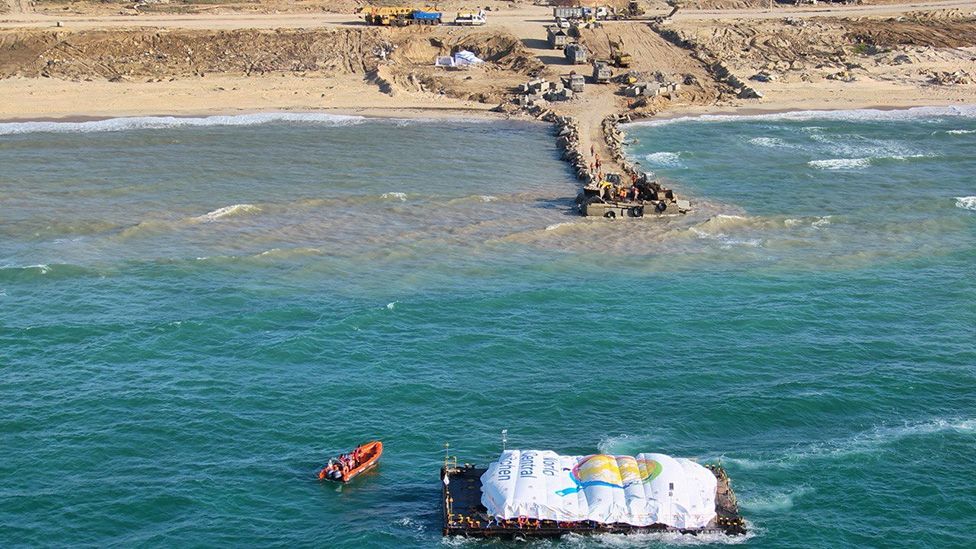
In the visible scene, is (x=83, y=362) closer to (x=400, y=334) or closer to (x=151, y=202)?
(x=400, y=334)

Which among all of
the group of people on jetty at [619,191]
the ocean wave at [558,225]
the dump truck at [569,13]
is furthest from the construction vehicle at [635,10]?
the ocean wave at [558,225]

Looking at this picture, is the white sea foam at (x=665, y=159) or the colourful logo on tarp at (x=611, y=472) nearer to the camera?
the colourful logo on tarp at (x=611, y=472)

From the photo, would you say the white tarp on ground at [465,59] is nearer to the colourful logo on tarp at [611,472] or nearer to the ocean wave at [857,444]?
the ocean wave at [857,444]

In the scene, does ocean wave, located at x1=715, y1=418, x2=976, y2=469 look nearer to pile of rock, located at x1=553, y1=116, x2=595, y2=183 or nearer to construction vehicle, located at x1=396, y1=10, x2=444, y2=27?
pile of rock, located at x1=553, y1=116, x2=595, y2=183

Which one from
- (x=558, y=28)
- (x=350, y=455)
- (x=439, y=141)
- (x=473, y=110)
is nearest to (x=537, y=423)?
(x=350, y=455)

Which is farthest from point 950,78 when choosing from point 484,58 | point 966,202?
point 484,58

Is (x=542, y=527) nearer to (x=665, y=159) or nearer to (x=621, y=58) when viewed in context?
(x=665, y=159)

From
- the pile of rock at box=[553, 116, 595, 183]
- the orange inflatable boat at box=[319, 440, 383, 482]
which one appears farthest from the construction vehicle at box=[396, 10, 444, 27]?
the orange inflatable boat at box=[319, 440, 383, 482]
